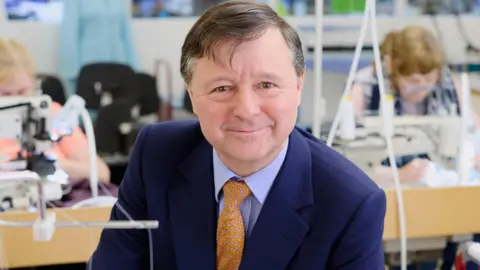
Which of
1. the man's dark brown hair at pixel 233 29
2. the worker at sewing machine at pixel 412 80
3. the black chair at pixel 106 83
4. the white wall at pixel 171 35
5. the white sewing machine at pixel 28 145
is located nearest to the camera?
the man's dark brown hair at pixel 233 29

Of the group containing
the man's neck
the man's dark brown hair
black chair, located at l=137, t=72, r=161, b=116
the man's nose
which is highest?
the man's dark brown hair

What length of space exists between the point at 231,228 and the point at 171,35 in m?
3.49

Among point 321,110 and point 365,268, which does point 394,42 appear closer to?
point 321,110

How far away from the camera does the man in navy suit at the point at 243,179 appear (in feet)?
3.24

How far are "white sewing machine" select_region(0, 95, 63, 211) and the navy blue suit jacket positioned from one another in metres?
0.51

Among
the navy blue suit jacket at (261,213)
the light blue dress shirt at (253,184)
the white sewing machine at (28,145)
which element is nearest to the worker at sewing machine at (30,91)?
the white sewing machine at (28,145)

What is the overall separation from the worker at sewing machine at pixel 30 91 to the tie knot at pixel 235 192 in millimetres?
930

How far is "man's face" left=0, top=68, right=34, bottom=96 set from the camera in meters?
2.08

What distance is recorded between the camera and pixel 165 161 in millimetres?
1200

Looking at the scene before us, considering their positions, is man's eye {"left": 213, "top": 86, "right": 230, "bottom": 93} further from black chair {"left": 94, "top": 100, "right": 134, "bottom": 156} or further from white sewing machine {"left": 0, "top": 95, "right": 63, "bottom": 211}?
black chair {"left": 94, "top": 100, "right": 134, "bottom": 156}

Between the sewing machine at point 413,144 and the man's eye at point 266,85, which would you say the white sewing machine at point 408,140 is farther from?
the man's eye at point 266,85

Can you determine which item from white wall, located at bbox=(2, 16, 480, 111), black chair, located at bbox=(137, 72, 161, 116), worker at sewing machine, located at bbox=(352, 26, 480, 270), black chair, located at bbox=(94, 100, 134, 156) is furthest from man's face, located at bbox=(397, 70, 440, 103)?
black chair, located at bbox=(137, 72, 161, 116)

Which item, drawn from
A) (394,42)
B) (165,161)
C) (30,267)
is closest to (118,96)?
(394,42)

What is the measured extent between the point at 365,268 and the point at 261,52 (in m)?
0.43
